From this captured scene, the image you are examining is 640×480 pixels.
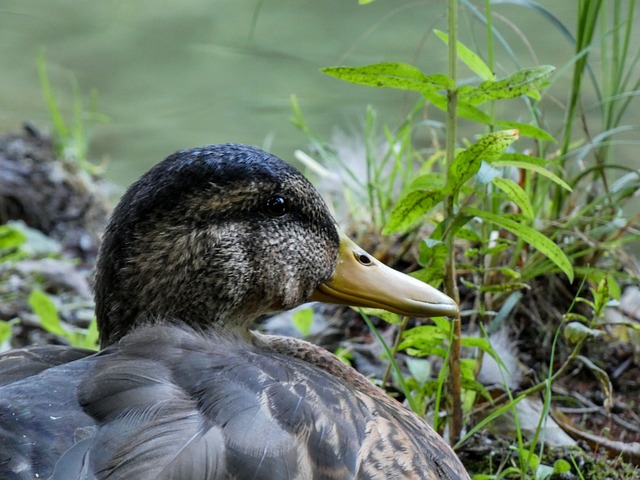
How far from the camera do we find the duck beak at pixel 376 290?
2.49 metres

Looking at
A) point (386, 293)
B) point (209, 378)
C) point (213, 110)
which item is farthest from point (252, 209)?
point (213, 110)

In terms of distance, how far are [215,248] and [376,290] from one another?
44 centimetres

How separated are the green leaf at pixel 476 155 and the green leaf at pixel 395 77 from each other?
0.18m

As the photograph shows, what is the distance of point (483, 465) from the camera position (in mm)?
2891

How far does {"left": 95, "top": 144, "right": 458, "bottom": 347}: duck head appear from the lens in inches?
92.0

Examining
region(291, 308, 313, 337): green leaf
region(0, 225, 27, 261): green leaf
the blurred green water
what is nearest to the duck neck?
region(291, 308, 313, 337): green leaf

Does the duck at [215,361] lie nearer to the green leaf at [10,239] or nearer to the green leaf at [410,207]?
the green leaf at [410,207]

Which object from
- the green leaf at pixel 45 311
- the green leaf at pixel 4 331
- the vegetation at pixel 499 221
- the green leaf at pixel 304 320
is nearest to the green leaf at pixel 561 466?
the vegetation at pixel 499 221

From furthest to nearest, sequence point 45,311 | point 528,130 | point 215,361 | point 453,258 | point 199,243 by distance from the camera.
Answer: point 45,311 < point 453,258 < point 528,130 < point 199,243 < point 215,361

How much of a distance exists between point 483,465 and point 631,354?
36.8 inches

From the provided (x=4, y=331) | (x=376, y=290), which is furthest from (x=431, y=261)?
(x=4, y=331)

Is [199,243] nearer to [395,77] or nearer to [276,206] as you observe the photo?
[276,206]

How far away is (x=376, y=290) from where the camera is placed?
8.38 ft

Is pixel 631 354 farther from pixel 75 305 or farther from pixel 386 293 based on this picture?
pixel 75 305
